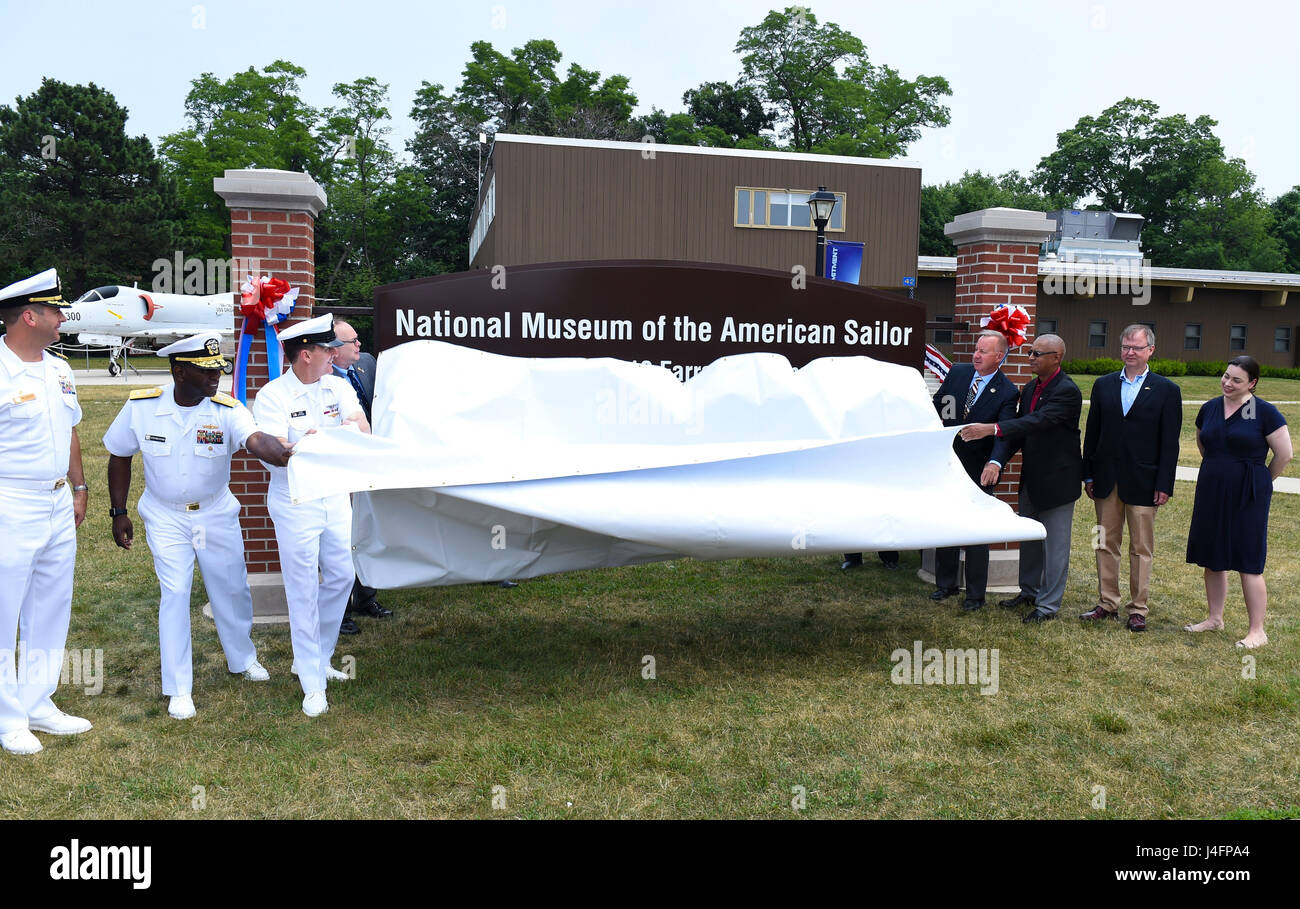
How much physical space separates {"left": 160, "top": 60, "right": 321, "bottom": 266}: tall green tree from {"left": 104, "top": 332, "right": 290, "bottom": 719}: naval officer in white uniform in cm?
4083

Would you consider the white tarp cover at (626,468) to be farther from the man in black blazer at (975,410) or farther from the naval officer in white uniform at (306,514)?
the man in black blazer at (975,410)

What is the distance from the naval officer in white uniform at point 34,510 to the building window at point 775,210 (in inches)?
978

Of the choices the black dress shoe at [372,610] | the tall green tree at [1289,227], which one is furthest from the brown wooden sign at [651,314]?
the tall green tree at [1289,227]

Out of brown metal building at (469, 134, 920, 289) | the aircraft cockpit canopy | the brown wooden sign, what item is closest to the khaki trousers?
the brown wooden sign

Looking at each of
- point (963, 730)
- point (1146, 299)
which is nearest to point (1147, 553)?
point (963, 730)

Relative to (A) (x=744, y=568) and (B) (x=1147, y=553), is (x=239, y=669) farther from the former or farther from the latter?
(B) (x=1147, y=553)

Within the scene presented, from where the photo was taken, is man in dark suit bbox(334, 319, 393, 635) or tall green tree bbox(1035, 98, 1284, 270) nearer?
man in dark suit bbox(334, 319, 393, 635)

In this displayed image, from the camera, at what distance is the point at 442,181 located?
46.3m

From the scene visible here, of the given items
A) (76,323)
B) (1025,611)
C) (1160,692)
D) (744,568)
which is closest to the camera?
(1160,692)

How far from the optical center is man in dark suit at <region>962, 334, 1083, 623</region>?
6.28 metres

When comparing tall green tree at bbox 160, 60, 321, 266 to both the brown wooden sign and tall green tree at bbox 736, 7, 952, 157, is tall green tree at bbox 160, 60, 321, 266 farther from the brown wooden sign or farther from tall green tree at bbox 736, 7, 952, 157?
the brown wooden sign

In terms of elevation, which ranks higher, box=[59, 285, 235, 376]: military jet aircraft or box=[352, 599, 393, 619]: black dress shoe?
box=[59, 285, 235, 376]: military jet aircraft

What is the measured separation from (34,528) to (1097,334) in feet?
122

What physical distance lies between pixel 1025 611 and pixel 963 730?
7.71 feet
